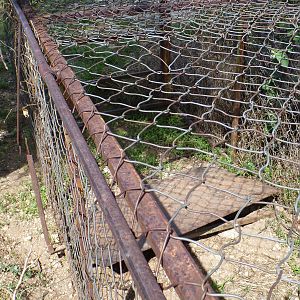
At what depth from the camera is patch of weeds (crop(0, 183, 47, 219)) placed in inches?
141

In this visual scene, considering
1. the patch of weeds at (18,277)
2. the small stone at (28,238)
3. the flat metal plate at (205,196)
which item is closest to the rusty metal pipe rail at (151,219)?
the patch of weeds at (18,277)

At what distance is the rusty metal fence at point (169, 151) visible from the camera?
1.23 m

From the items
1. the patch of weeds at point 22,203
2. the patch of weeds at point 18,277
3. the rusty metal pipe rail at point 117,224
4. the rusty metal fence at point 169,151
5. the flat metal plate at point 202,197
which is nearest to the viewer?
the rusty metal pipe rail at point 117,224

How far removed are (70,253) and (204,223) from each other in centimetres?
123

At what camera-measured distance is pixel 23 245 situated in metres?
3.27

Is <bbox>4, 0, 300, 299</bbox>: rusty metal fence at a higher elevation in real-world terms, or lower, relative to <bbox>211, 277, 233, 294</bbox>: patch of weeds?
higher

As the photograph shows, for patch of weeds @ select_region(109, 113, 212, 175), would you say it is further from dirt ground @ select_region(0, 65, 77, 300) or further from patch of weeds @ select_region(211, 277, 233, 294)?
patch of weeds @ select_region(211, 277, 233, 294)

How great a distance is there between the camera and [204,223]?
3.29 m

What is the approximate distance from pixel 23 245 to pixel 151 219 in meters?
2.56

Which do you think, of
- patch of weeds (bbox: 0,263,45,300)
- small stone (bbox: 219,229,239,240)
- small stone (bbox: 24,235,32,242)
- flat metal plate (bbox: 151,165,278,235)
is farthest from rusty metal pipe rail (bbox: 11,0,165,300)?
small stone (bbox: 219,229,239,240)

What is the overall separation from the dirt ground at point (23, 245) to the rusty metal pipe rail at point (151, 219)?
1.11m

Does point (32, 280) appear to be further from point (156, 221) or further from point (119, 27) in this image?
point (156, 221)

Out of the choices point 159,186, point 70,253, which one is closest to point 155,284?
point 70,253

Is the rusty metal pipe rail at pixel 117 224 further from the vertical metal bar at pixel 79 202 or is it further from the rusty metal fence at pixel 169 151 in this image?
the vertical metal bar at pixel 79 202
